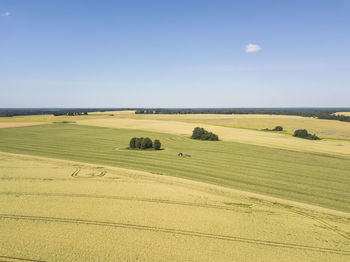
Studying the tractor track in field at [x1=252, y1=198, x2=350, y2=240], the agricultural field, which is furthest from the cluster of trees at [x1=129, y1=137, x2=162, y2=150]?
the tractor track in field at [x1=252, y1=198, x2=350, y2=240]

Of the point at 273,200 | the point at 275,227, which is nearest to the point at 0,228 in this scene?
the point at 275,227

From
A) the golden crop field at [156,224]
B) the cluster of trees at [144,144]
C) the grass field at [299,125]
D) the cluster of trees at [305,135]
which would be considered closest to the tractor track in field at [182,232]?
the golden crop field at [156,224]

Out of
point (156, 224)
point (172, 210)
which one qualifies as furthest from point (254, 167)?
point (156, 224)

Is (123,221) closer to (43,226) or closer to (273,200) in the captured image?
(43,226)

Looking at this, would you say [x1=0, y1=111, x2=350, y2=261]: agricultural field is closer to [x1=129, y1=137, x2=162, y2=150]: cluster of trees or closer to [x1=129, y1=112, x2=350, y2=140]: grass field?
[x1=129, y1=137, x2=162, y2=150]: cluster of trees

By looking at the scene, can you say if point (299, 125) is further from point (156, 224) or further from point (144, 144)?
point (156, 224)

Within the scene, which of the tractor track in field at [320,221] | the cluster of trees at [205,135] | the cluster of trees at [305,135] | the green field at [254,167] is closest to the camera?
the tractor track in field at [320,221]

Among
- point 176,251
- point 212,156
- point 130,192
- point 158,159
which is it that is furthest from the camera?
point 212,156

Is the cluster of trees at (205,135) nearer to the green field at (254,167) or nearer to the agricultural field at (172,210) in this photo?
the green field at (254,167)
